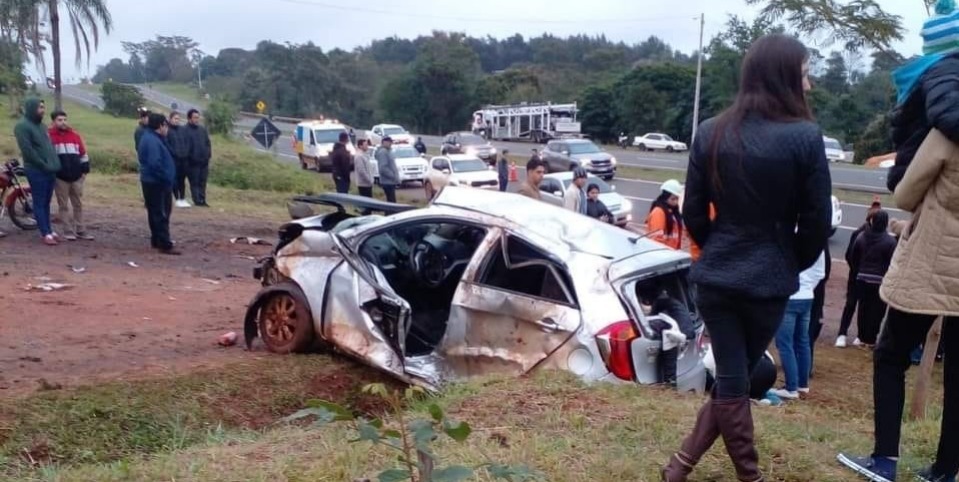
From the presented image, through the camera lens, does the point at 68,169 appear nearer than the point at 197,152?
Yes

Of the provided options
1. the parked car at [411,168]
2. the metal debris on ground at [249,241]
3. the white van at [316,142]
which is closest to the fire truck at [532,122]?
the white van at [316,142]

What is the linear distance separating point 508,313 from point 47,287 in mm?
5701

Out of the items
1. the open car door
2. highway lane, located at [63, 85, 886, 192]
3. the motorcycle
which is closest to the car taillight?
the open car door

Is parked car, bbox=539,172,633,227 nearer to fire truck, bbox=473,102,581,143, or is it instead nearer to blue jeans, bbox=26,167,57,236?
blue jeans, bbox=26,167,57,236

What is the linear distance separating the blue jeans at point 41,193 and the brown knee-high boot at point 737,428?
1002 cm

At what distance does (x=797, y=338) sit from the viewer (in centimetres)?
769

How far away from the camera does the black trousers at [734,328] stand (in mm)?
3375

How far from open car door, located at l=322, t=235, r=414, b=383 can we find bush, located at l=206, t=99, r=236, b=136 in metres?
31.6

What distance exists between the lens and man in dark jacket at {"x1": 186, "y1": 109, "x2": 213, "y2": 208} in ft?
54.3

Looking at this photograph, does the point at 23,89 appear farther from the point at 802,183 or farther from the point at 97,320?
the point at 802,183

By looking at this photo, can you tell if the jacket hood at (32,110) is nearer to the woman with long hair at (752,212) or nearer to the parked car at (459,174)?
the woman with long hair at (752,212)

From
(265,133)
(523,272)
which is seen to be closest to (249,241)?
(523,272)

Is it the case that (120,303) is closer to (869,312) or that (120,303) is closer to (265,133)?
(869,312)

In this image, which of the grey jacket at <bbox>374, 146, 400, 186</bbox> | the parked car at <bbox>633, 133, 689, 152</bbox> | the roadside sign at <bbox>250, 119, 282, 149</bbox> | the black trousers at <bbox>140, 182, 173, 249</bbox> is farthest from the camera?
the parked car at <bbox>633, 133, 689, 152</bbox>
